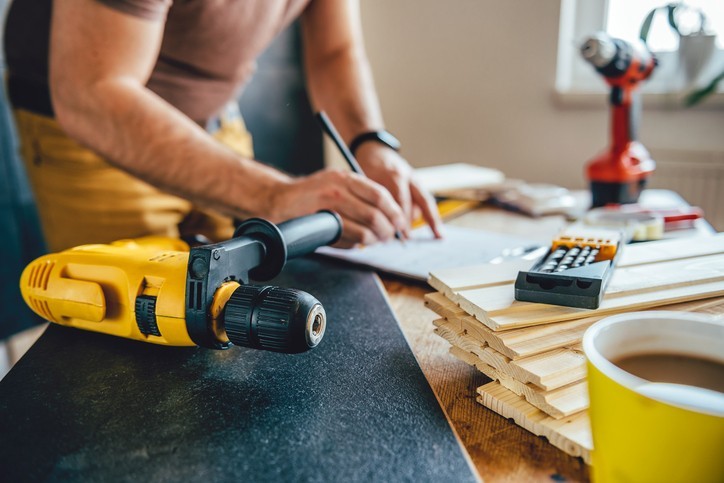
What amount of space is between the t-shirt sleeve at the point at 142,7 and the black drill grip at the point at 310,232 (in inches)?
14.1

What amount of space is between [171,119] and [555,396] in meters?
0.58

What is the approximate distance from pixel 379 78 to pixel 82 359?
6.26ft

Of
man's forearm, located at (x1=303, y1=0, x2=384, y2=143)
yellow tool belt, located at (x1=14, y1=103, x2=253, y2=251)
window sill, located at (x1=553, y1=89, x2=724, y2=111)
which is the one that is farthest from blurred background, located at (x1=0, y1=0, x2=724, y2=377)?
man's forearm, located at (x1=303, y1=0, x2=384, y2=143)

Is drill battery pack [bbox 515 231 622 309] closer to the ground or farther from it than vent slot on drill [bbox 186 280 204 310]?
closer to the ground

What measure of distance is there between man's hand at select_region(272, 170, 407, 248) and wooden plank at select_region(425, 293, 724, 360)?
0.24 metres

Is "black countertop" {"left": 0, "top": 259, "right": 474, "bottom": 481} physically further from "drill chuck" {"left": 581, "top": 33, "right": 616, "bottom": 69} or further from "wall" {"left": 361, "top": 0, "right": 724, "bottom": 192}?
"wall" {"left": 361, "top": 0, "right": 724, "bottom": 192}

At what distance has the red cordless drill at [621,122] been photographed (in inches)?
37.5

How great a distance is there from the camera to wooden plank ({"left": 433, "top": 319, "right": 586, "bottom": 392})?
36cm

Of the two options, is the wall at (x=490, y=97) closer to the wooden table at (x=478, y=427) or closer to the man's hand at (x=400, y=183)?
the man's hand at (x=400, y=183)

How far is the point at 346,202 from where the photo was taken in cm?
68

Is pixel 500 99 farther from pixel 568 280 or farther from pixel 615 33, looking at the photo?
pixel 568 280

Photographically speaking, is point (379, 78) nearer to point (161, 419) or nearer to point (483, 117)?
point (483, 117)

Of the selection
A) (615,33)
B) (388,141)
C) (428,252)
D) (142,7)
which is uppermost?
(142,7)

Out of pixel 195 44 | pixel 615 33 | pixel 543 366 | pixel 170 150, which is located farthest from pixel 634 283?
pixel 615 33
